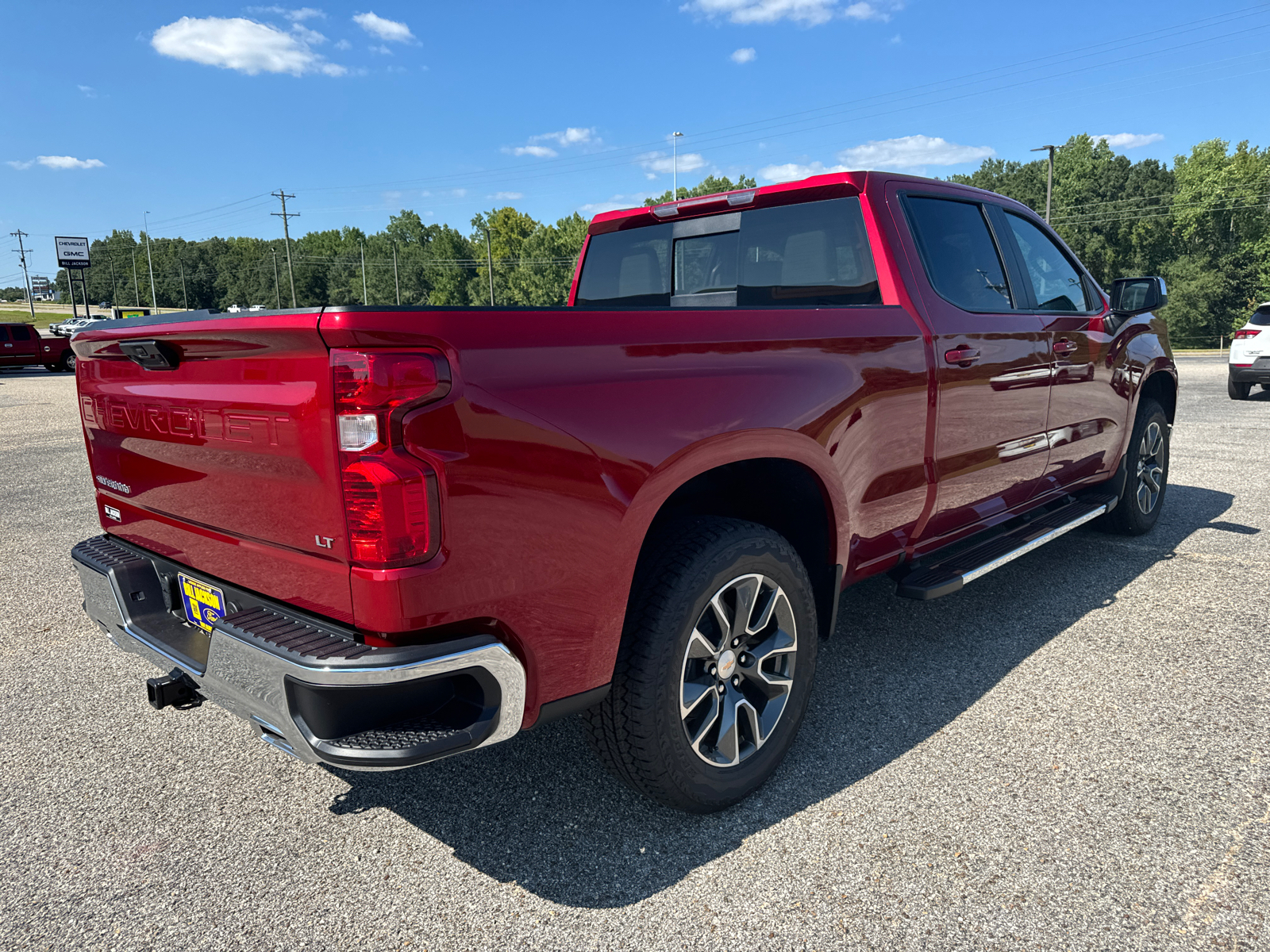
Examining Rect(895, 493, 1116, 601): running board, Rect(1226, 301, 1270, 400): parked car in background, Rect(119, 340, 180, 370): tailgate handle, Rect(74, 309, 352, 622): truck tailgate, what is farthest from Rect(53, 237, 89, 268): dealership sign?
Rect(895, 493, 1116, 601): running board

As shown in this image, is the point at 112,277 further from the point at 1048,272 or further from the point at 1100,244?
the point at 1048,272

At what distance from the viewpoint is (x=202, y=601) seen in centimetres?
239

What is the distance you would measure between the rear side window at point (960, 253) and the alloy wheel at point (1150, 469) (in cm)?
228

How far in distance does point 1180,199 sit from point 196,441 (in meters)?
75.8

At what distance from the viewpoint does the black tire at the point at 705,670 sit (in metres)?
2.27

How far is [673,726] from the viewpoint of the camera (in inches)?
91.7

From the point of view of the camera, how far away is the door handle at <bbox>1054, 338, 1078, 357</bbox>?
4031 mm

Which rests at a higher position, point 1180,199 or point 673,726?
point 1180,199

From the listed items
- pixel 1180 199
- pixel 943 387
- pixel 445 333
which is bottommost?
pixel 943 387

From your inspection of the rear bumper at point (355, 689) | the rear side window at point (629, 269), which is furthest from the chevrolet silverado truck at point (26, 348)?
the rear bumper at point (355, 689)

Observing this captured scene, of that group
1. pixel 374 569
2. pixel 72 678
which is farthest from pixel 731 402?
pixel 72 678

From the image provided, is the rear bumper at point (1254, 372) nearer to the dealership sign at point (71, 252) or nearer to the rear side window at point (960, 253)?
the rear side window at point (960, 253)

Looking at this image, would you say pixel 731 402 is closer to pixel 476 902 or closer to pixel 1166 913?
pixel 476 902

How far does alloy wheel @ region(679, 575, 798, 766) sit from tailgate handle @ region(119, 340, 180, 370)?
161cm
